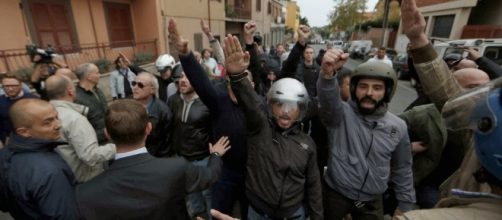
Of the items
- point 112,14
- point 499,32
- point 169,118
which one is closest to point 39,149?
point 169,118

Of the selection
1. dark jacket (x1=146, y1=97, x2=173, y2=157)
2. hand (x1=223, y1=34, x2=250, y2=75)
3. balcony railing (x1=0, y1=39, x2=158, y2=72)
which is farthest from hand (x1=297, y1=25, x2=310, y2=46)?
balcony railing (x1=0, y1=39, x2=158, y2=72)

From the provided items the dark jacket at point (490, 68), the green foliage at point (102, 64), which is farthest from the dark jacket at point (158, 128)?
the green foliage at point (102, 64)

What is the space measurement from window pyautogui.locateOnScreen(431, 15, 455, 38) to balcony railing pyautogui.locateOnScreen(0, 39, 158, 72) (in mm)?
20696

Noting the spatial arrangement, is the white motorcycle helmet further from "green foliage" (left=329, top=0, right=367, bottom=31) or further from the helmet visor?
"green foliage" (left=329, top=0, right=367, bottom=31)

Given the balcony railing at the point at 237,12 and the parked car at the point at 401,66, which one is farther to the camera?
the balcony railing at the point at 237,12

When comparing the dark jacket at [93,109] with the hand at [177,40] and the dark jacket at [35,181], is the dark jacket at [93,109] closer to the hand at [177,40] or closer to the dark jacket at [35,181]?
the dark jacket at [35,181]

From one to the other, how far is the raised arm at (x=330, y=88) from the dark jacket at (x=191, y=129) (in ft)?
4.52

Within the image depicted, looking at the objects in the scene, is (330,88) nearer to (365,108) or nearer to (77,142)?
(365,108)

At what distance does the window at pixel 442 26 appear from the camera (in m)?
18.3

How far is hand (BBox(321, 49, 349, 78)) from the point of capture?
178 cm

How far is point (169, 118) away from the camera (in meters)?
2.93

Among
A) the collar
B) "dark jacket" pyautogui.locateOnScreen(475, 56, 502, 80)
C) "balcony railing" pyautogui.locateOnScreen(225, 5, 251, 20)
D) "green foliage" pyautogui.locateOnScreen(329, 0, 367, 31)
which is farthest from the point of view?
"green foliage" pyautogui.locateOnScreen(329, 0, 367, 31)

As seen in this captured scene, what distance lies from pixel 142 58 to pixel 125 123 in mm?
10426

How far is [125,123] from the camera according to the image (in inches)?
58.0
